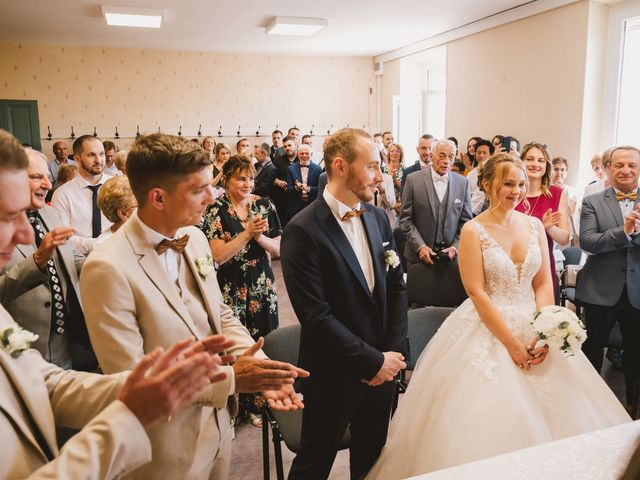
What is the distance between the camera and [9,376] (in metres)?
1.14

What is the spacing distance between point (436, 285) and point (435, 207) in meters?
1.19

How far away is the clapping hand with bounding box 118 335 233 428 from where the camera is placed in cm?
105

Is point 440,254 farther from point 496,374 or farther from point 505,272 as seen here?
point 496,374

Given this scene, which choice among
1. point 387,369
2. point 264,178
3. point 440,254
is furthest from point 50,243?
point 264,178

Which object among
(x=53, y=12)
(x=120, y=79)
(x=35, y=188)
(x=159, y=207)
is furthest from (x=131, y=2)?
(x=159, y=207)

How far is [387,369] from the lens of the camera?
2.11 m

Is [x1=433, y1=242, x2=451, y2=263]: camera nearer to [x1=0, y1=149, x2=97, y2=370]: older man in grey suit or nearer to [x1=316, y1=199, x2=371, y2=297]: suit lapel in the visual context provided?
[x1=316, y1=199, x2=371, y2=297]: suit lapel

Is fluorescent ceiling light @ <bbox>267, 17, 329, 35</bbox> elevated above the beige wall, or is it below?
above

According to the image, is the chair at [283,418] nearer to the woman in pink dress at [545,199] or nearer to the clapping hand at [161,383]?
the clapping hand at [161,383]

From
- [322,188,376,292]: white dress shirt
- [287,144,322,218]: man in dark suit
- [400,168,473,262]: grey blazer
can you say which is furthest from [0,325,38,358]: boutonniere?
[287,144,322,218]: man in dark suit

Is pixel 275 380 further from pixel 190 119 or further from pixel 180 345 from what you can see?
pixel 190 119

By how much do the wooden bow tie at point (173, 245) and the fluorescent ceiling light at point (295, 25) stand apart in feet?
24.6

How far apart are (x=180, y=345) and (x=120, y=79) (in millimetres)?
11551

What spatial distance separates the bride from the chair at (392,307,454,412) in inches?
6.7
